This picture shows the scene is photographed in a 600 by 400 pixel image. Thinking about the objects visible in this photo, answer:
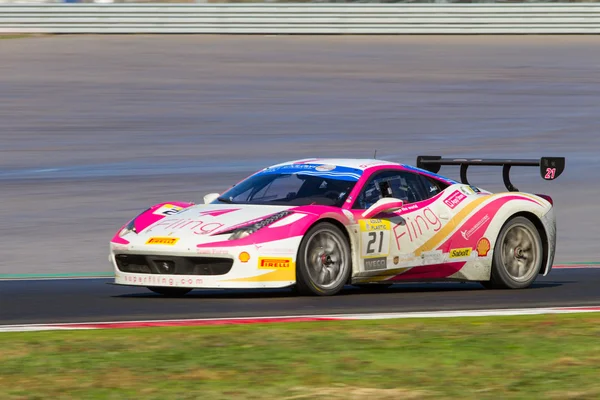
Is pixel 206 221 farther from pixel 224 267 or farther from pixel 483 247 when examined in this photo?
pixel 483 247

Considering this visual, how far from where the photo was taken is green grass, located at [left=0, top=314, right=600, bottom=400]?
649 cm

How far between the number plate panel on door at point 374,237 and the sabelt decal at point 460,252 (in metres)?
0.83

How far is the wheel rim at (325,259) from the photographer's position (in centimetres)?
1059

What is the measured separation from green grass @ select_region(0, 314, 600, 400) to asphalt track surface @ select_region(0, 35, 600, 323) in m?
1.26

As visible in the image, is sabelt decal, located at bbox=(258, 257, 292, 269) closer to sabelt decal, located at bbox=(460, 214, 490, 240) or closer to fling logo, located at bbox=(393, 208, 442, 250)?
fling logo, located at bbox=(393, 208, 442, 250)

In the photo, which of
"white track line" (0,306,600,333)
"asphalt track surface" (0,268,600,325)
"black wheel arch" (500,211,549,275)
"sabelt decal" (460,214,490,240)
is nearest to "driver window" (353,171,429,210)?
"sabelt decal" (460,214,490,240)

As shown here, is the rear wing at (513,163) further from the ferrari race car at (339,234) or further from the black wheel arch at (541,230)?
the black wheel arch at (541,230)

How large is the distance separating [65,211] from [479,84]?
1299 cm

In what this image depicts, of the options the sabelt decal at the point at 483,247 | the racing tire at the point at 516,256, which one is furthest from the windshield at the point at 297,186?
the racing tire at the point at 516,256

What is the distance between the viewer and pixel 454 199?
12047 mm

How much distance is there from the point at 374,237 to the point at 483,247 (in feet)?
4.56

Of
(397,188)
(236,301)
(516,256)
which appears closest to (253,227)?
(236,301)

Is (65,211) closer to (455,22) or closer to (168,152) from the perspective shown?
(168,152)

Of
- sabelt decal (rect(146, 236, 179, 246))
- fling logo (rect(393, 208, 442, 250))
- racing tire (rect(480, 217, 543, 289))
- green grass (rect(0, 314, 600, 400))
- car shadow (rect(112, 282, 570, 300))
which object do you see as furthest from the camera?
racing tire (rect(480, 217, 543, 289))
